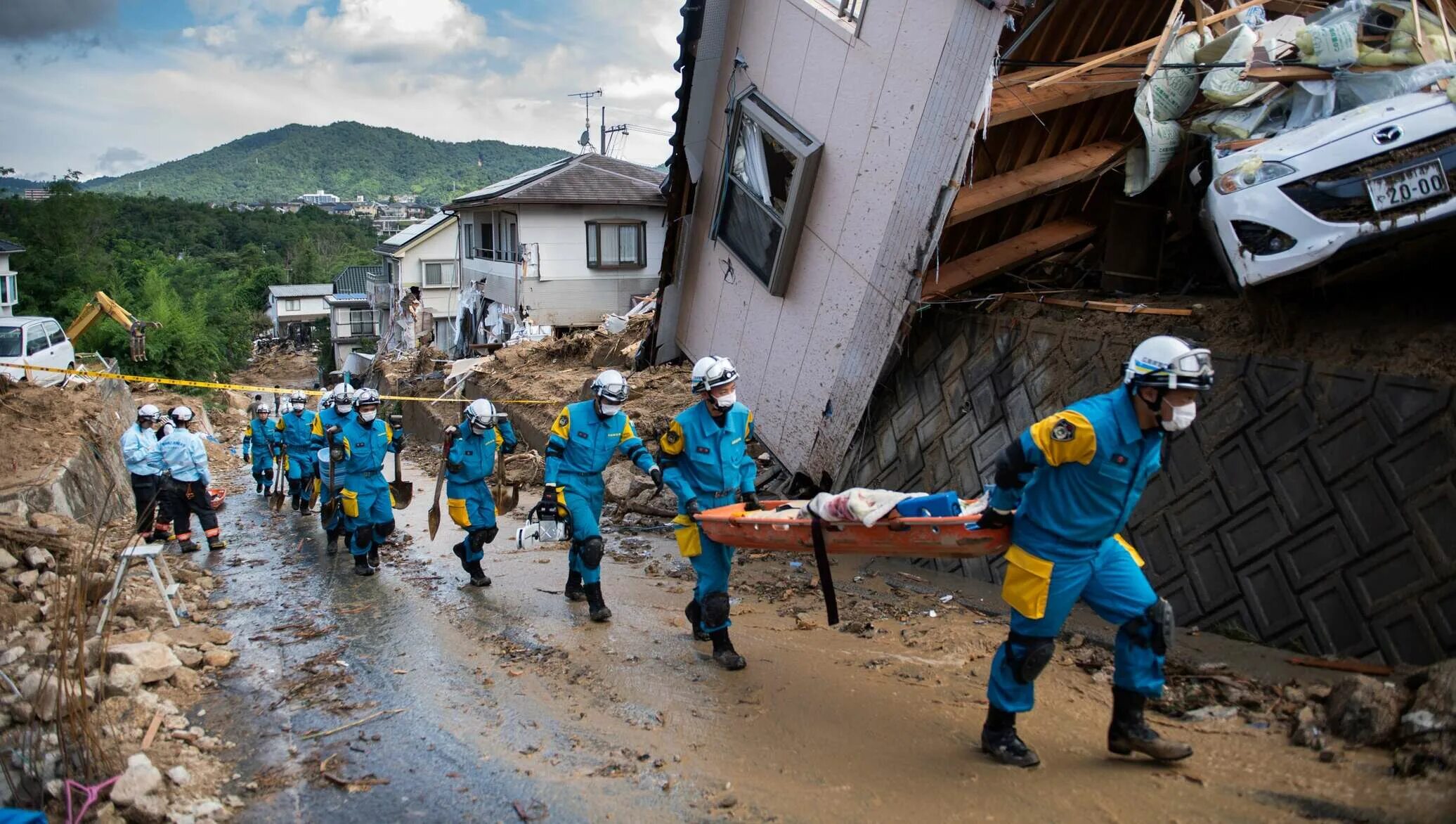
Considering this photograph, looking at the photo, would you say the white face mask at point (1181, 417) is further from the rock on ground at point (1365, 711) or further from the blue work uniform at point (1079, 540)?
the rock on ground at point (1365, 711)

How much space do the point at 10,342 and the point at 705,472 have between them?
70.0 ft

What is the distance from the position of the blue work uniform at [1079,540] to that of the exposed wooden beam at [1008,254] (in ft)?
13.8

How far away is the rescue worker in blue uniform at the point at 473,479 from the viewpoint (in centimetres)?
863

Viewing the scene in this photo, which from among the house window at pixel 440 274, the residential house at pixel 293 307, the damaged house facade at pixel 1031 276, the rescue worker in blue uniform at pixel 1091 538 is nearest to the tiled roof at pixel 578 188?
the house window at pixel 440 274

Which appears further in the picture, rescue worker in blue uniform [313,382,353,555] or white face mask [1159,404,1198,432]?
rescue worker in blue uniform [313,382,353,555]

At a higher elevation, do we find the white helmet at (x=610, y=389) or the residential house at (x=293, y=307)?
the residential house at (x=293, y=307)

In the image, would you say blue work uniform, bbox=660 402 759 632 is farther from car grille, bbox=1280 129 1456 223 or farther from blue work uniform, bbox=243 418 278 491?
blue work uniform, bbox=243 418 278 491

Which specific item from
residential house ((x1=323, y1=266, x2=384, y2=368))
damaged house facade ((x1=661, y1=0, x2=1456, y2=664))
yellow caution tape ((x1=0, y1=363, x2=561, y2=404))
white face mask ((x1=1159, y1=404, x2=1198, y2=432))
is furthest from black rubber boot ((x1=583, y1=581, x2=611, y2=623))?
residential house ((x1=323, y1=266, x2=384, y2=368))

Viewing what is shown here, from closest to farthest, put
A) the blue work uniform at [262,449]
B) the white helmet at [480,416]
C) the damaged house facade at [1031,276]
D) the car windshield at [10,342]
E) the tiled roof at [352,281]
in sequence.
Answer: the damaged house facade at [1031,276]
the white helmet at [480,416]
the blue work uniform at [262,449]
the car windshield at [10,342]
the tiled roof at [352,281]

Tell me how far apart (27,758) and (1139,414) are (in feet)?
17.8

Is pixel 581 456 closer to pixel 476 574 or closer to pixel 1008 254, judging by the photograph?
pixel 476 574

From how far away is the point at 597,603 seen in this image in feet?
24.1

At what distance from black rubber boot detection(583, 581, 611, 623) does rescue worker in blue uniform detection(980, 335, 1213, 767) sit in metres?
3.53

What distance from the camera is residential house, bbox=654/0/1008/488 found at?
7.81m
